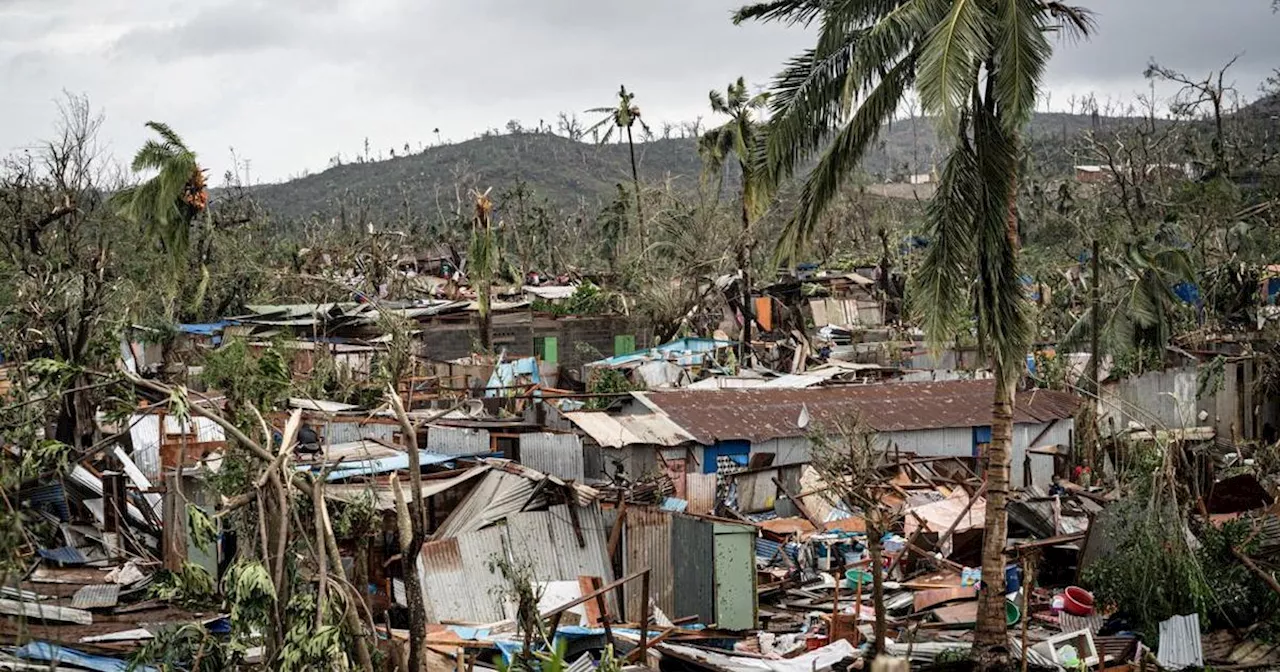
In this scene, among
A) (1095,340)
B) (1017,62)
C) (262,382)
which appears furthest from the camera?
(1095,340)

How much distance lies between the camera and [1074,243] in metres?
44.7

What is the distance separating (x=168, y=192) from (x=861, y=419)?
10.7m

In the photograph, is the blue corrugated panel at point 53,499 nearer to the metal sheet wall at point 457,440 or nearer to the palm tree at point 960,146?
the metal sheet wall at point 457,440

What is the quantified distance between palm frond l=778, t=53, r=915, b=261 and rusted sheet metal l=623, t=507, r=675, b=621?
391 cm

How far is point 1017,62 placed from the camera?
34.3 ft

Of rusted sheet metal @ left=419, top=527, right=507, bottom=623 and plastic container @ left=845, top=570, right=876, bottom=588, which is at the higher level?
rusted sheet metal @ left=419, top=527, right=507, bottom=623

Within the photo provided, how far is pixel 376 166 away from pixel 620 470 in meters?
88.5

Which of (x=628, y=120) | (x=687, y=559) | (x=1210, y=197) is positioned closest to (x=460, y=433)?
(x=687, y=559)

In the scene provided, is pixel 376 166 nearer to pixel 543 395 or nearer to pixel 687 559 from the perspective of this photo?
pixel 543 395

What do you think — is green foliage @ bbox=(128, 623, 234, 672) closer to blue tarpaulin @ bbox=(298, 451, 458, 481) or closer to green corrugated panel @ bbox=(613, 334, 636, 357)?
blue tarpaulin @ bbox=(298, 451, 458, 481)

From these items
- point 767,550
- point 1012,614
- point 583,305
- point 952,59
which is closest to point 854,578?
point 767,550

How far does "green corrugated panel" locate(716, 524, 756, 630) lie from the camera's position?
552 inches

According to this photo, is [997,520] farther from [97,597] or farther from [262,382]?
[97,597]

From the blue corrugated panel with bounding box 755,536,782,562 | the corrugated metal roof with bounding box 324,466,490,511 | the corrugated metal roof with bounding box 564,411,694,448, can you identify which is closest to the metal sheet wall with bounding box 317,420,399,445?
the corrugated metal roof with bounding box 564,411,694,448
